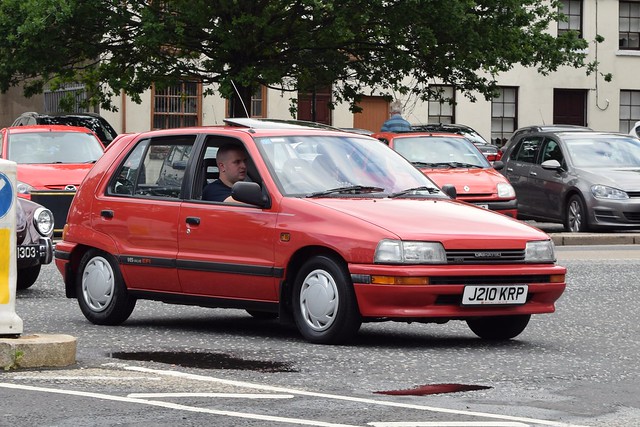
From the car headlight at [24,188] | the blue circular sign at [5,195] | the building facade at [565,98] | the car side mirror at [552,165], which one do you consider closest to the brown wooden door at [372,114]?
the building facade at [565,98]

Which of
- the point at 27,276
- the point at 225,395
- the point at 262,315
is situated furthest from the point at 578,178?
the point at 225,395

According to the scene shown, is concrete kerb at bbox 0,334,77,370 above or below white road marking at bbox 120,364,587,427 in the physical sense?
above

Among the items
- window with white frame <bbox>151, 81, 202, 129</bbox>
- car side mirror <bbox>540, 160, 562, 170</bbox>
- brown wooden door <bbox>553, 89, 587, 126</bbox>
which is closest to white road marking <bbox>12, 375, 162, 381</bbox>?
car side mirror <bbox>540, 160, 562, 170</bbox>

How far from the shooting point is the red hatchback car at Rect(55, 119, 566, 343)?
400 inches

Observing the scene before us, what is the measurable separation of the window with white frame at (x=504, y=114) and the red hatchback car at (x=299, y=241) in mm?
39614

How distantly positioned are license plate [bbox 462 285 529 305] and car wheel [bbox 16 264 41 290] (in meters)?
6.30

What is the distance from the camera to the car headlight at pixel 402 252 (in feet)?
33.1

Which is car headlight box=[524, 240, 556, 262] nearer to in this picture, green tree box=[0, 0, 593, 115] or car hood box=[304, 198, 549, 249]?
car hood box=[304, 198, 549, 249]

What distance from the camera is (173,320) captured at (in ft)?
40.8

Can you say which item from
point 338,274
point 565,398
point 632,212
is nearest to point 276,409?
point 565,398

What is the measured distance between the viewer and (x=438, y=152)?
23.4 meters

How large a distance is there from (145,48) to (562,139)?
1163 centimetres

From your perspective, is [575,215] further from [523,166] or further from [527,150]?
[527,150]

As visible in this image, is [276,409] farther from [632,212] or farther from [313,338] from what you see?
[632,212]
